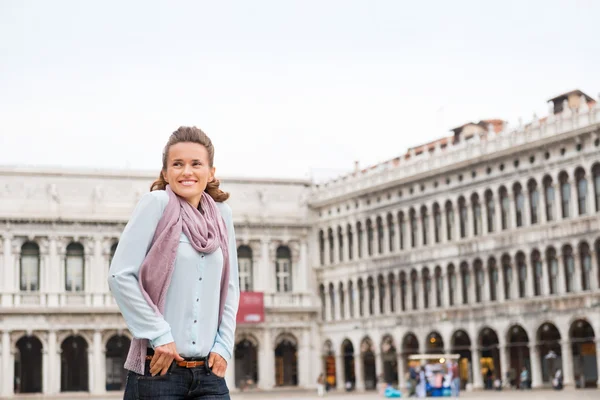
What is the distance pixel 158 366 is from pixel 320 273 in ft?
194

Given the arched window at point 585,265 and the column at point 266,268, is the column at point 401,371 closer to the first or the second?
the column at point 266,268

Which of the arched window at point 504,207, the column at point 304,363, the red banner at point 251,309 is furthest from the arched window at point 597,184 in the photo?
the red banner at point 251,309

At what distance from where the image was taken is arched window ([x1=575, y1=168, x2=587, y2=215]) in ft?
152

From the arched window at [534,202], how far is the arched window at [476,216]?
329 centimetres

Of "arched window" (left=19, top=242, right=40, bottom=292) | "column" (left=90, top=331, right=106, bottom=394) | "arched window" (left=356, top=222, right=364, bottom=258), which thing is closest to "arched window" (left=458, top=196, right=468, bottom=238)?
"arched window" (left=356, top=222, right=364, bottom=258)

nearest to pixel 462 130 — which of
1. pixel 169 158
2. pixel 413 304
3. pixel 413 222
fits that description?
Answer: pixel 413 222

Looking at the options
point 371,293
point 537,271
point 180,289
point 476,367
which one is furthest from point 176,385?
point 371,293

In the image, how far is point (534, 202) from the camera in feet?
159

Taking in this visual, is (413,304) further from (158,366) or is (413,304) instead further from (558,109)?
(158,366)

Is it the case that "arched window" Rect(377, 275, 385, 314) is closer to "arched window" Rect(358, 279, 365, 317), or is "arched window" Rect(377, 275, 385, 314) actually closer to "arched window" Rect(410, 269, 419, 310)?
"arched window" Rect(358, 279, 365, 317)

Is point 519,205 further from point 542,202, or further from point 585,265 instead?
point 585,265

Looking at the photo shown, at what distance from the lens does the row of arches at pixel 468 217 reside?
46.7 meters

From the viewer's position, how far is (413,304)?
184ft

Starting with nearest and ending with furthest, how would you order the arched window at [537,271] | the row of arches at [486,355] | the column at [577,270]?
1. the column at [577,270]
2. the row of arches at [486,355]
3. the arched window at [537,271]
